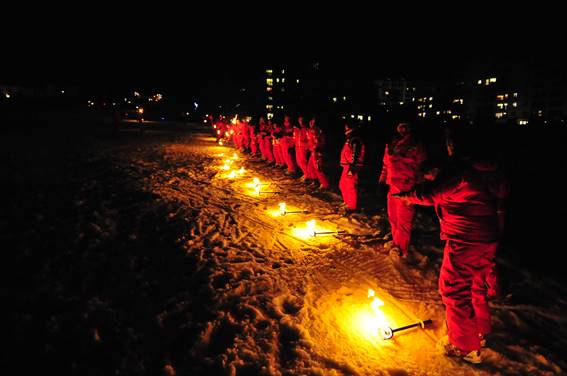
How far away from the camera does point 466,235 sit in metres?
3.10

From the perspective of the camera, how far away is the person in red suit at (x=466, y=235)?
9.99ft

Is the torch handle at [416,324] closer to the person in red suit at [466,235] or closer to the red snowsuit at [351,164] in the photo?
the person in red suit at [466,235]

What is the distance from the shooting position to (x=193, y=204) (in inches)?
320

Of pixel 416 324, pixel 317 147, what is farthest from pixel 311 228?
pixel 317 147

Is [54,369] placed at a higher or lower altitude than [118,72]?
lower

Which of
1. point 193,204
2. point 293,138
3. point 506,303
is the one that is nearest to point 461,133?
point 506,303

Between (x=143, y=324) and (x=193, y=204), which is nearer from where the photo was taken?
(x=143, y=324)

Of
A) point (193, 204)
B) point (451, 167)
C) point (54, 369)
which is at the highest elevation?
point (451, 167)

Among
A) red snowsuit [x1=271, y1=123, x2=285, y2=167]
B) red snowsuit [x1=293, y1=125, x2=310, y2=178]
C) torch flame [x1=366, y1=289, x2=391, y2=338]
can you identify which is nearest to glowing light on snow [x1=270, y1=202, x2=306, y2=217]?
red snowsuit [x1=293, y1=125, x2=310, y2=178]

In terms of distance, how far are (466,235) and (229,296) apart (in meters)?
2.77

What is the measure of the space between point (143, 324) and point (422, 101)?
162460 mm

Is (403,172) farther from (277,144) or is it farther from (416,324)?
(277,144)

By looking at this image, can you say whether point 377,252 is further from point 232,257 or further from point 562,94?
point 562,94

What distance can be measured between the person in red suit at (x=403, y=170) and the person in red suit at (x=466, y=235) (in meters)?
2.02
